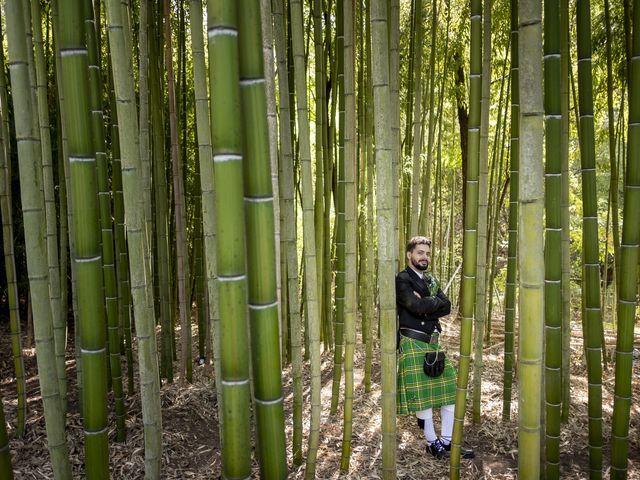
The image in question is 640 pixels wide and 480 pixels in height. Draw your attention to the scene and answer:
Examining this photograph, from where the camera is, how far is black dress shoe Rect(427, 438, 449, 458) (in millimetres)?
2766

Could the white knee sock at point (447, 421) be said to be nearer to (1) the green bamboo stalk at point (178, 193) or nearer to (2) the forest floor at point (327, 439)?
(2) the forest floor at point (327, 439)

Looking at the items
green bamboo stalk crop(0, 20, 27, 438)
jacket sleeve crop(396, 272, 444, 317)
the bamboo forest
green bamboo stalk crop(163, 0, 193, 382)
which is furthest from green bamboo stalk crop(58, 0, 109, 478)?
green bamboo stalk crop(163, 0, 193, 382)

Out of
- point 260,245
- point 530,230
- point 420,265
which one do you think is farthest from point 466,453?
point 260,245

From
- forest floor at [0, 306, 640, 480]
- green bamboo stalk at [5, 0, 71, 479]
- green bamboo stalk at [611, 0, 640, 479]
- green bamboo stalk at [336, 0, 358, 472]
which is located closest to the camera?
green bamboo stalk at [5, 0, 71, 479]

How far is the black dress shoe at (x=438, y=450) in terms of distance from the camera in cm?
277

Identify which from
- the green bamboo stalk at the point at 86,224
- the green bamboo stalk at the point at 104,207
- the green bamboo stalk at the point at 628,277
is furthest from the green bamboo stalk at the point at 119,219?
the green bamboo stalk at the point at 628,277

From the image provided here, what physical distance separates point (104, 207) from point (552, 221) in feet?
5.71

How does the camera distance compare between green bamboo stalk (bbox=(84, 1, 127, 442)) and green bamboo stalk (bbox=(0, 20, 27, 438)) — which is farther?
green bamboo stalk (bbox=(0, 20, 27, 438))

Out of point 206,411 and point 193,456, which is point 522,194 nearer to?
point 193,456

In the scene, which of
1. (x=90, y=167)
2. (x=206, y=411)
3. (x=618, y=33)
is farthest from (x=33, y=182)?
(x=618, y=33)

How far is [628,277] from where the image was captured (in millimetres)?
2070

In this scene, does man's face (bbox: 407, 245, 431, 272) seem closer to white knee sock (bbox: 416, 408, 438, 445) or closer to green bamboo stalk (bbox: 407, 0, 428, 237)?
green bamboo stalk (bbox: 407, 0, 428, 237)

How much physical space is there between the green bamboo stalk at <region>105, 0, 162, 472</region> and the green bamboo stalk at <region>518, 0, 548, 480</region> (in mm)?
1138

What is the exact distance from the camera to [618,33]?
393 cm
